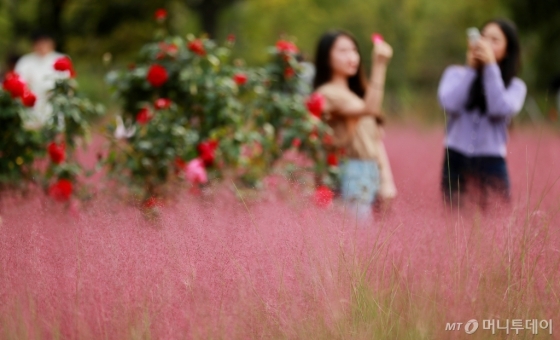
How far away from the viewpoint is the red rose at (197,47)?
219 inches

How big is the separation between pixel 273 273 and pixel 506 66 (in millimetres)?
2845

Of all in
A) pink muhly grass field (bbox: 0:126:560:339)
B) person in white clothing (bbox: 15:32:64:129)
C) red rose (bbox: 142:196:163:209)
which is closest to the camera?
pink muhly grass field (bbox: 0:126:560:339)

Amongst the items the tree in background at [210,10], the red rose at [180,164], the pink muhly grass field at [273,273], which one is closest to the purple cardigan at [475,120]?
the red rose at [180,164]

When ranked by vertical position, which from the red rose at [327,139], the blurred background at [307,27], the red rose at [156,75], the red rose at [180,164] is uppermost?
the red rose at [156,75]

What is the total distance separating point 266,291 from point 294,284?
0.31 ft

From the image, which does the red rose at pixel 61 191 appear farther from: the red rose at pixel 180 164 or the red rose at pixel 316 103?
the red rose at pixel 316 103

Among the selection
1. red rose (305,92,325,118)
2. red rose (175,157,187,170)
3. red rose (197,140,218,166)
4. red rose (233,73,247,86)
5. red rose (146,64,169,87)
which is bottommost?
red rose (175,157,187,170)

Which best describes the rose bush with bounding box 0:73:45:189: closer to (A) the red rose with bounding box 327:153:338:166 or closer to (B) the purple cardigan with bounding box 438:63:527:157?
(A) the red rose with bounding box 327:153:338:166

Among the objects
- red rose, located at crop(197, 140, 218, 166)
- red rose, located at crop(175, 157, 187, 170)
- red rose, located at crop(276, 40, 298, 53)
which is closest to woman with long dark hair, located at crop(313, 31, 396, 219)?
red rose, located at crop(276, 40, 298, 53)

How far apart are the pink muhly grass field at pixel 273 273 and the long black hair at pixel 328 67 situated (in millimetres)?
2246

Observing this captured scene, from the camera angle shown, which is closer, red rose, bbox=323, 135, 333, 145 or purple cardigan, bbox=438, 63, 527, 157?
purple cardigan, bbox=438, 63, 527, 157

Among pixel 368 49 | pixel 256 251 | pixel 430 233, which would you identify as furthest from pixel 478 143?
pixel 368 49

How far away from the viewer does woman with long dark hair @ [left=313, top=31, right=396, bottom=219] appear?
4926mm

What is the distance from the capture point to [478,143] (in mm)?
4840
